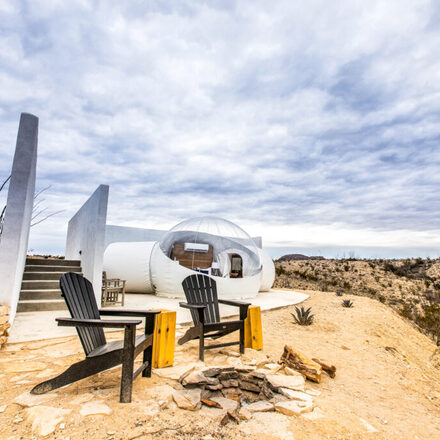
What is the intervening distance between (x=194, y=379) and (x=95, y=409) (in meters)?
0.69

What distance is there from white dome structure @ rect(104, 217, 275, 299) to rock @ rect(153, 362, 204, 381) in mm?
4151

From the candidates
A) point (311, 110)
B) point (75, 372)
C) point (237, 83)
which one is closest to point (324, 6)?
point (237, 83)

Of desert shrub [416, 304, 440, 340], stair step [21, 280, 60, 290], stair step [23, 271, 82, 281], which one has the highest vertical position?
stair step [23, 271, 82, 281]

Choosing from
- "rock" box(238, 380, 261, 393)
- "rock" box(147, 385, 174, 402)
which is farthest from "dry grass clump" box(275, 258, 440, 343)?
"rock" box(147, 385, 174, 402)

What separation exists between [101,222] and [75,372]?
11.2 ft

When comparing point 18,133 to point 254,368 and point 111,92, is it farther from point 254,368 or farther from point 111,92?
point 254,368

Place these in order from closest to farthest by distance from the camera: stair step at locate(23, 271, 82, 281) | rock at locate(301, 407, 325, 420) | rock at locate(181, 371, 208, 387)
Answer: rock at locate(301, 407, 325, 420)
rock at locate(181, 371, 208, 387)
stair step at locate(23, 271, 82, 281)

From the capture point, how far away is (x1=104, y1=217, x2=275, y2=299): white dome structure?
274 inches

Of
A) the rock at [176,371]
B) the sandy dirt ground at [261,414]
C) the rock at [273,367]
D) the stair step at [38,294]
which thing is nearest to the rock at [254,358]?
the rock at [273,367]

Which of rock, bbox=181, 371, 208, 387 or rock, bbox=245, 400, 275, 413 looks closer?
rock, bbox=245, 400, 275, 413

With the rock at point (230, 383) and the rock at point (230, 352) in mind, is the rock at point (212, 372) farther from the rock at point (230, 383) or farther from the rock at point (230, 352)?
the rock at point (230, 352)

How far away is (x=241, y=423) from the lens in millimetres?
1602

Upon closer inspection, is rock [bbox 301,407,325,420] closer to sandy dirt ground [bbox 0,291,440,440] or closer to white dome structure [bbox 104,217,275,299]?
sandy dirt ground [bbox 0,291,440,440]

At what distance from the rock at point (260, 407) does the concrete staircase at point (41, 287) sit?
439cm
